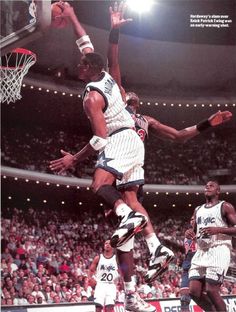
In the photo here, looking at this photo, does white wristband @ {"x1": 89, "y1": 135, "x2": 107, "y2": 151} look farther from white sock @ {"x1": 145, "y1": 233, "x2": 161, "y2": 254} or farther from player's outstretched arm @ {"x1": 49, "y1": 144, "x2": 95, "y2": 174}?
white sock @ {"x1": 145, "y1": 233, "x2": 161, "y2": 254}

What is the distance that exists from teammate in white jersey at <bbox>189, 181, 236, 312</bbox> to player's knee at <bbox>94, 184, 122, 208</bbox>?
2.04 m

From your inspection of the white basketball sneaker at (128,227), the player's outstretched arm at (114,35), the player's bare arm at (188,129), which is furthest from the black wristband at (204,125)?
the white basketball sneaker at (128,227)

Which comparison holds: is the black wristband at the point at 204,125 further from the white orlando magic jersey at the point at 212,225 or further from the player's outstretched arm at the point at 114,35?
the white orlando magic jersey at the point at 212,225

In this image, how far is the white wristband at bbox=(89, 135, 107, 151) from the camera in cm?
451

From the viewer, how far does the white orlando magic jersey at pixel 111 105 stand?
4652 millimetres

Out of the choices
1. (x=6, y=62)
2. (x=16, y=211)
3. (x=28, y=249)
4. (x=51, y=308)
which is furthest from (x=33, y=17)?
(x=16, y=211)

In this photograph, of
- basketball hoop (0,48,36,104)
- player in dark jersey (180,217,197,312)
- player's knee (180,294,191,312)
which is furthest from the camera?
basketball hoop (0,48,36,104)

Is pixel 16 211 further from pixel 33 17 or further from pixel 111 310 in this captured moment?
pixel 33 17

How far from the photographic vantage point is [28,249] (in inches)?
514

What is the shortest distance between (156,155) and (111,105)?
14047 mm

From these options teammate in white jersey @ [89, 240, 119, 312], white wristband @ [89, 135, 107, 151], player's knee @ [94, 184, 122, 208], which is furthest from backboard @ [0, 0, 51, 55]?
teammate in white jersey @ [89, 240, 119, 312]

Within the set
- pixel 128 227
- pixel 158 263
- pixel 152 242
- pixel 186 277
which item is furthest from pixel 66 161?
pixel 186 277

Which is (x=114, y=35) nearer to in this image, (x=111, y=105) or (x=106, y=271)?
(x=111, y=105)

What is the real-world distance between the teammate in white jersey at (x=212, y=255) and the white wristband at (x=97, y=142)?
220cm
